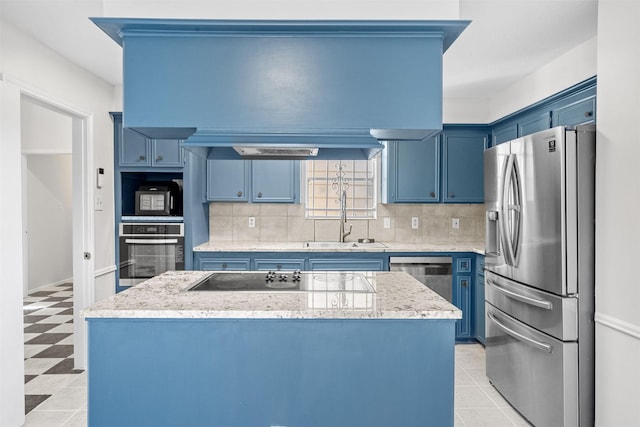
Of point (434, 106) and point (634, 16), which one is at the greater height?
point (634, 16)

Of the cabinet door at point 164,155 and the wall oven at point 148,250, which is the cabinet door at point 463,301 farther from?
the cabinet door at point 164,155

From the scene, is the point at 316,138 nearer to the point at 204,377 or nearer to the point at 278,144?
the point at 278,144

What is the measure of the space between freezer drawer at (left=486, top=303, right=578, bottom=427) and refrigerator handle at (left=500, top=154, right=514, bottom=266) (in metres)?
0.43

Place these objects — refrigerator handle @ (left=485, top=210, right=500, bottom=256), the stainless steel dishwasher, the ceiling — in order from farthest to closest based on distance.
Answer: the stainless steel dishwasher < refrigerator handle @ (left=485, top=210, right=500, bottom=256) < the ceiling

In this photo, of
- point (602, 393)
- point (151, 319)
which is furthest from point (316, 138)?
point (602, 393)

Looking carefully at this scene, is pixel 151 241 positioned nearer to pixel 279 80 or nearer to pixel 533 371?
pixel 279 80

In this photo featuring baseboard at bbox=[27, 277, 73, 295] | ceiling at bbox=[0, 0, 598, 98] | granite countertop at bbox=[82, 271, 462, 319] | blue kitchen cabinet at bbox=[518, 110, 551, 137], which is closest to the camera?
granite countertop at bbox=[82, 271, 462, 319]

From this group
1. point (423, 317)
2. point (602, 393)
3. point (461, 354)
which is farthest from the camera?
point (461, 354)

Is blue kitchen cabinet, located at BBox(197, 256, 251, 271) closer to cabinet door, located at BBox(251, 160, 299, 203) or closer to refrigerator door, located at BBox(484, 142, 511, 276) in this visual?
cabinet door, located at BBox(251, 160, 299, 203)

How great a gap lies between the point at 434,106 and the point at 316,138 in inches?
23.5

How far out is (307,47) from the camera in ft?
6.53

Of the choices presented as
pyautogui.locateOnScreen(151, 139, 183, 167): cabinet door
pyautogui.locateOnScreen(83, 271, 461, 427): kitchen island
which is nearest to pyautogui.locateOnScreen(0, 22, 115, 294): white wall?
pyautogui.locateOnScreen(151, 139, 183, 167): cabinet door

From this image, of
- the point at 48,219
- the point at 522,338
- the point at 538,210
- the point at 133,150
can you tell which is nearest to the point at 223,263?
the point at 133,150

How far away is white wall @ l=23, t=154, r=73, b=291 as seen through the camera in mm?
6164
